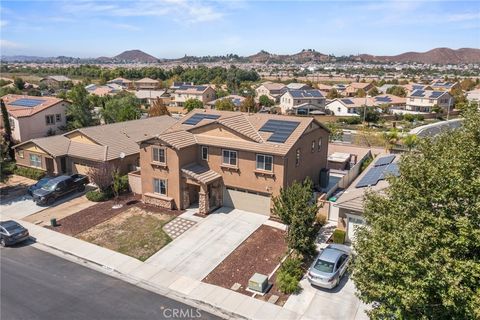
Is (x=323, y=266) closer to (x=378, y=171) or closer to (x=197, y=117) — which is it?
(x=378, y=171)

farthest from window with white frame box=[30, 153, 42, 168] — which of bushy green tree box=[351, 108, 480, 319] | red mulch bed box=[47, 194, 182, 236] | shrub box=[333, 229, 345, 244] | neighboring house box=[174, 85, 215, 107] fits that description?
neighboring house box=[174, 85, 215, 107]

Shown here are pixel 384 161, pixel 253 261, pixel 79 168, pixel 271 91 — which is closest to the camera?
pixel 253 261

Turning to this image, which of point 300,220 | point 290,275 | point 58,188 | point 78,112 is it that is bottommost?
point 290,275

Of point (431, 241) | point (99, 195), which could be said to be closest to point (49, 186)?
point (99, 195)

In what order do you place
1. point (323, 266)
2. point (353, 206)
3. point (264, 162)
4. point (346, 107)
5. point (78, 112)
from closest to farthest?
point (323, 266) < point (353, 206) < point (264, 162) < point (78, 112) < point (346, 107)

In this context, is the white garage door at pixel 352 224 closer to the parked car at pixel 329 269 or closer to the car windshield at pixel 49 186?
the parked car at pixel 329 269

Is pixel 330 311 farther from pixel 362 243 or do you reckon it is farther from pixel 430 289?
pixel 430 289
